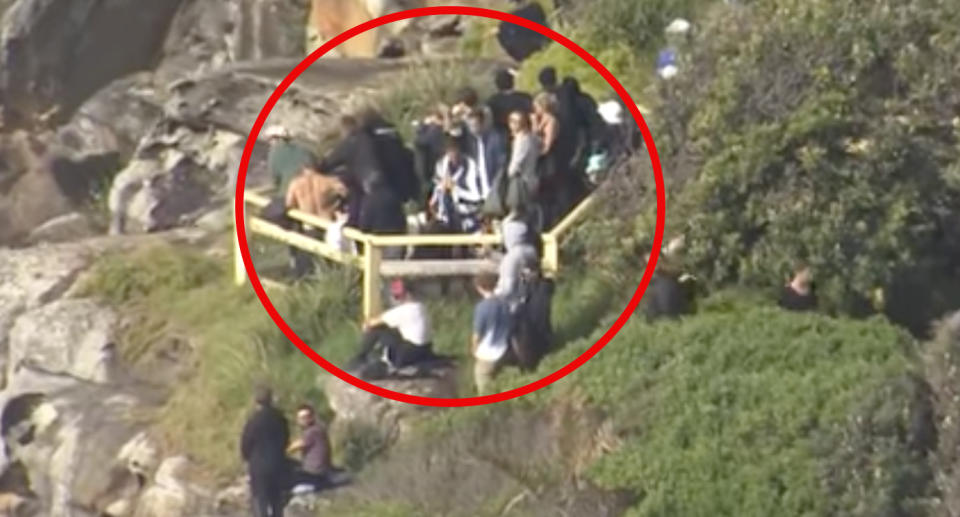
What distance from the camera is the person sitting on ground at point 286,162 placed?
2670 centimetres

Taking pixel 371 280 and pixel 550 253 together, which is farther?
pixel 371 280

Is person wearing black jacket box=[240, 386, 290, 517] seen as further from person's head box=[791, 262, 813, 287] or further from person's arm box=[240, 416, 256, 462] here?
person's head box=[791, 262, 813, 287]

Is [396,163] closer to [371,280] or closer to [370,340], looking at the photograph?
[371,280]

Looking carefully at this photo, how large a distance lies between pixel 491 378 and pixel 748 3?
3.63 m

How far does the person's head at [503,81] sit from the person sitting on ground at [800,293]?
3761 mm

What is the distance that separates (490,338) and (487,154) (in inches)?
59.9

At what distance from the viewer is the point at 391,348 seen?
2498cm

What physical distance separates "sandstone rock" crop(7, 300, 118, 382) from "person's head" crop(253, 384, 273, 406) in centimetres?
239

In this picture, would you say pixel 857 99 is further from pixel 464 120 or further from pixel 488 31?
pixel 488 31

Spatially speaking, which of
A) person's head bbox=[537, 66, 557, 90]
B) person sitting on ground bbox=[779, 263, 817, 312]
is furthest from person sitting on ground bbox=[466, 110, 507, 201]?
person sitting on ground bbox=[779, 263, 817, 312]

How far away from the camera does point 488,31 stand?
31219 millimetres

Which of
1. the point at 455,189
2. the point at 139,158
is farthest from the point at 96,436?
the point at 139,158

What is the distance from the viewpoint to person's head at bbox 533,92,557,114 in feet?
82.8

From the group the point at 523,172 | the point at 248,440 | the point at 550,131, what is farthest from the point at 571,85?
the point at 248,440
